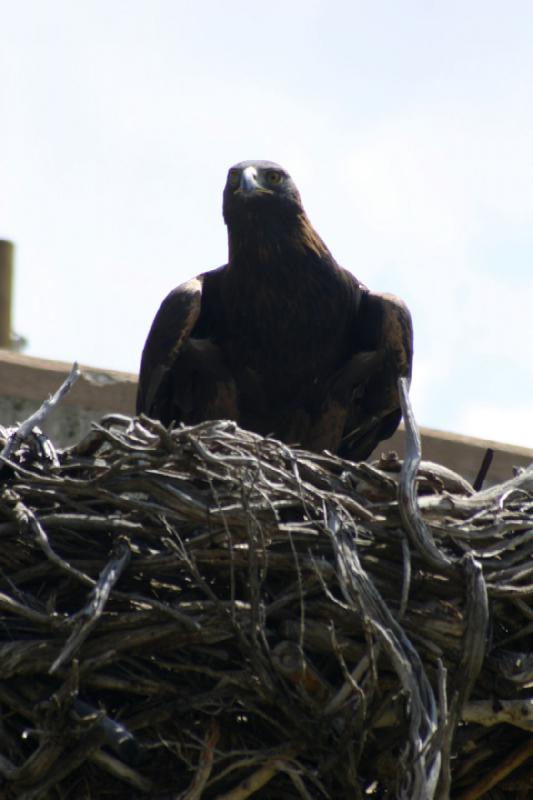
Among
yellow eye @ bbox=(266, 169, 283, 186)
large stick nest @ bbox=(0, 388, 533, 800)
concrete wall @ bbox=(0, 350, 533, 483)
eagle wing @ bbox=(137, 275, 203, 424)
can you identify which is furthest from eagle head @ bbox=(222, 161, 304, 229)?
large stick nest @ bbox=(0, 388, 533, 800)

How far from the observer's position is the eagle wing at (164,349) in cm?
806

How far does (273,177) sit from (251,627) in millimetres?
3792

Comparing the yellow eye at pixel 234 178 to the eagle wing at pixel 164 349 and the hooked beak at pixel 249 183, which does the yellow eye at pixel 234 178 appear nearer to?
the hooked beak at pixel 249 183

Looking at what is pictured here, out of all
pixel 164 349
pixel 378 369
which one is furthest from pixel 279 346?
pixel 164 349

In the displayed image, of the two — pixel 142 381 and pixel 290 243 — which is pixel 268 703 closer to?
pixel 142 381

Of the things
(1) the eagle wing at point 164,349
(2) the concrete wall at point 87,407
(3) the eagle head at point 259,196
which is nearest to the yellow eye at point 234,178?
(3) the eagle head at point 259,196

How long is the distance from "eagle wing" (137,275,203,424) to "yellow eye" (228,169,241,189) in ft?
2.37

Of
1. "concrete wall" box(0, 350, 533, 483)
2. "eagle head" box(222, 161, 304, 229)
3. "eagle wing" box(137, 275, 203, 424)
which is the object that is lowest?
"concrete wall" box(0, 350, 533, 483)

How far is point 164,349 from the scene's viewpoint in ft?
26.5

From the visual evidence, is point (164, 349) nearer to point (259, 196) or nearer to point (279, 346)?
point (279, 346)

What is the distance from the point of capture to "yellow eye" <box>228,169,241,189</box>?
871 centimetres

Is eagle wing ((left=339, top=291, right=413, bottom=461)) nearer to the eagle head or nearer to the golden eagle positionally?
the golden eagle

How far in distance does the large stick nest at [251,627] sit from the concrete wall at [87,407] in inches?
103

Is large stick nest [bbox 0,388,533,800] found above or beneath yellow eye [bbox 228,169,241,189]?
beneath
